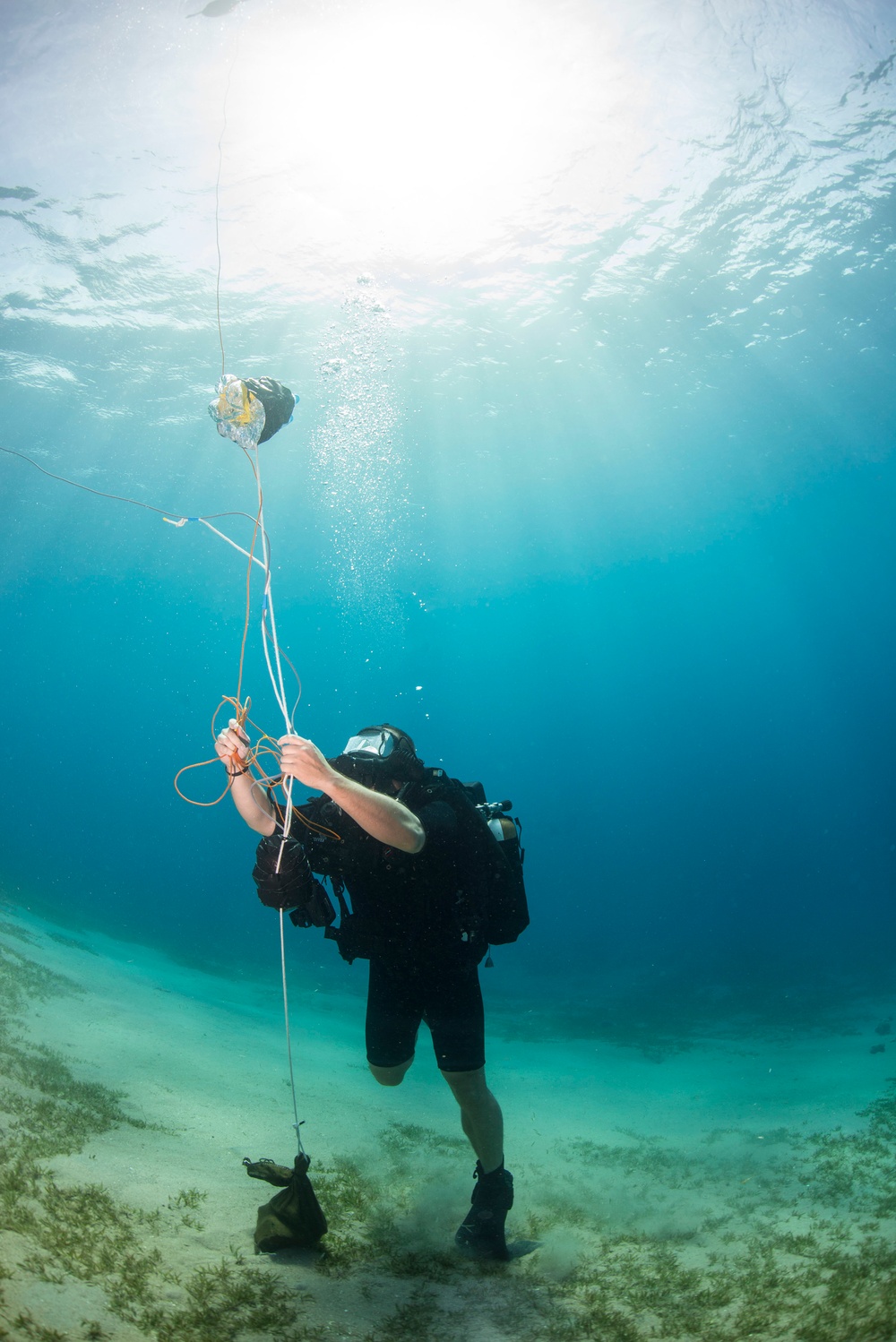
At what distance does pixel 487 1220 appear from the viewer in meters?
3.54

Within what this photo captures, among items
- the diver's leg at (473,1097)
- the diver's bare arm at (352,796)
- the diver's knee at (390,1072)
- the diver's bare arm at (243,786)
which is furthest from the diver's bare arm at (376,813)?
the diver's knee at (390,1072)

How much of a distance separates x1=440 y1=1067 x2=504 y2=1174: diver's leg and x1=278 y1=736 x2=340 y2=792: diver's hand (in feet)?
7.16

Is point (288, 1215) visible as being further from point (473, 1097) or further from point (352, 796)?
point (352, 796)

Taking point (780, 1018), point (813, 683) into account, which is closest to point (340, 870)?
point (780, 1018)

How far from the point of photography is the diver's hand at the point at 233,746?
282 centimetres

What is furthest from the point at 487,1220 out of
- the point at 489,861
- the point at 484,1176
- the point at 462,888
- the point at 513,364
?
the point at 513,364

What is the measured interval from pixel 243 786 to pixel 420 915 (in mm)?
1269

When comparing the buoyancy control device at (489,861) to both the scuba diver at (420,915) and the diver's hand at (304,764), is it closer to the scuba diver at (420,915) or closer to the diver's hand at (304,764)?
the scuba diver at (420,915)

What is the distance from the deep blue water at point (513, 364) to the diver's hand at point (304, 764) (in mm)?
11163

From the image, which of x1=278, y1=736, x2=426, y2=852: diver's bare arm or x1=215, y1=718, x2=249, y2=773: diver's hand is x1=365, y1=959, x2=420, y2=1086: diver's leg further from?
x1=215, y1=718, x2=249, y2=773: diver's hand

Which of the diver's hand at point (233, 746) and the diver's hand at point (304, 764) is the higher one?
the diver's hand at point (233, 746)

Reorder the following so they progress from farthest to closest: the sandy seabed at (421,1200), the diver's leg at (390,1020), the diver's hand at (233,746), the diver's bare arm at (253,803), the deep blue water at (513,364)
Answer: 1. the deep blue water at (513,364)
2. the diver's leg at (390,1020)
3. the diver's bare arm at (253,803)
4. the diver's hand at (233,746)
5. the sandy seabed at (421,1200)

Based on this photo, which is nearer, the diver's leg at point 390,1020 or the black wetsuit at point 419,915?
the black wetsuit at point 419,915

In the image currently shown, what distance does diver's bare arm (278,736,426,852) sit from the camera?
8.39ft
